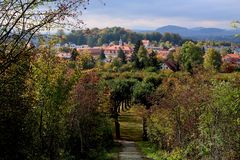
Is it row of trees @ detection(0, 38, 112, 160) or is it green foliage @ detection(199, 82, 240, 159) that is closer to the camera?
row of trees @ detection(0, 38, 112, 160)

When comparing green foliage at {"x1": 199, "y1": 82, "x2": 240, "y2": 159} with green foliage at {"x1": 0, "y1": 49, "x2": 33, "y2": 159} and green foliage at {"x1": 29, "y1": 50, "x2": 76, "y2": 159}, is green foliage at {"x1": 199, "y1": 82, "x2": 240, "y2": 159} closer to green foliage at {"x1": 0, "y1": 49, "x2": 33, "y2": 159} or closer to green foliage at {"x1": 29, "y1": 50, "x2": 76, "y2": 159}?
green foliage at {"x1": 29, "y1": 50, "x2": 76, "y2": 159}

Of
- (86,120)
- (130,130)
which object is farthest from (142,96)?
(86,120)

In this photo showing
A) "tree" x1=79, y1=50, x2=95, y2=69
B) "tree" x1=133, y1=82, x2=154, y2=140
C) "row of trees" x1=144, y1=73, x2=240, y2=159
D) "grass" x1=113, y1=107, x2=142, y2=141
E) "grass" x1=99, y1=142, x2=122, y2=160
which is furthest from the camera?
"grass" x1=113, y1=107, x2=142, y2=141

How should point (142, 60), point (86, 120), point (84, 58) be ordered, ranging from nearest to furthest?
point (84, 58), point (86, 120), point (142, 60)

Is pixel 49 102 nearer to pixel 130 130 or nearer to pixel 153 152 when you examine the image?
pixel 153 152

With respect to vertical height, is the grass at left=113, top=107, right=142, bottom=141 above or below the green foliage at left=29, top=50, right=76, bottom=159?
below

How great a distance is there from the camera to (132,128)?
220ft

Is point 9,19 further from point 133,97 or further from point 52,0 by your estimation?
point 133,97

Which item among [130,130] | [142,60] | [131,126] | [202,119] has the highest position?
[202,119]

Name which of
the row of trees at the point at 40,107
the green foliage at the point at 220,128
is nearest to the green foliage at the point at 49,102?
the row of trees at the point at 40,107

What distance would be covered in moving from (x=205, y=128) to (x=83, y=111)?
15.7m

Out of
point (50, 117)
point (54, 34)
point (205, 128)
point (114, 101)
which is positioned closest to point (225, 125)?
point (205, 128)

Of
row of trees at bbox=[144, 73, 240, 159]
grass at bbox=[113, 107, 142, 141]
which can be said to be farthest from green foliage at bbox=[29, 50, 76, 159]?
grass at bbox=[113, 107, 142, 141]

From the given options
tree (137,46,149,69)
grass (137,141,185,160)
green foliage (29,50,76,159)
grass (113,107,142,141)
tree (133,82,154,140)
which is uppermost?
green foliage (29,50,76,159)
